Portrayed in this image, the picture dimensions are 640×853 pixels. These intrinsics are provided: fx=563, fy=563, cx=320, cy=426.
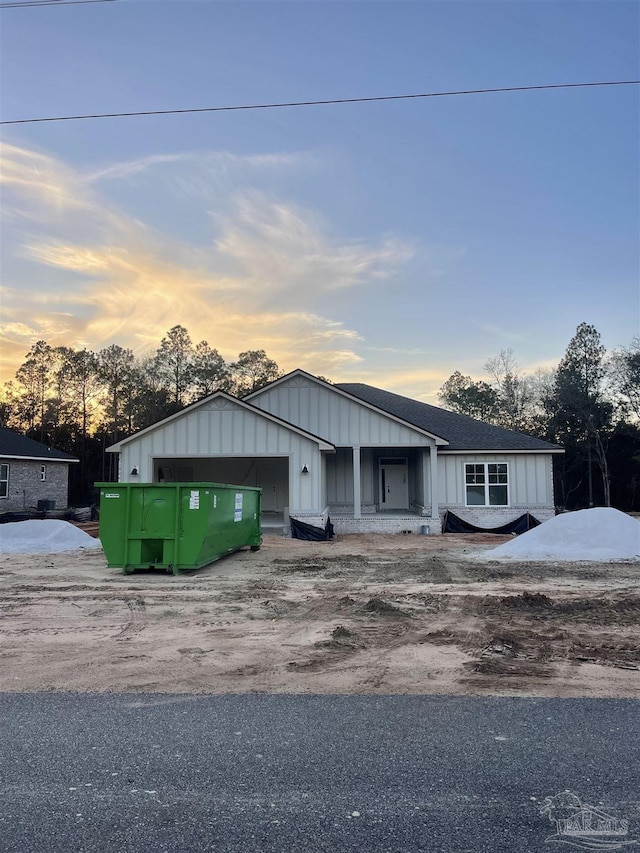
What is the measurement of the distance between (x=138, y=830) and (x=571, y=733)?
9.87ft

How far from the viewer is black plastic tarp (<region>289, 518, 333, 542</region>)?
758 inches

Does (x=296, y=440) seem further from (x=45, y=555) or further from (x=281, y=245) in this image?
(x=45, y=555)

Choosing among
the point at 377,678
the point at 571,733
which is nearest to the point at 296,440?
the point at 377,678

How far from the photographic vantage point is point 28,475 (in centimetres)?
2848

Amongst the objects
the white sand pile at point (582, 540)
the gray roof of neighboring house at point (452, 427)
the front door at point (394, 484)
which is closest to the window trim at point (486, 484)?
the gray roof of neighboring house at point (452, 427)

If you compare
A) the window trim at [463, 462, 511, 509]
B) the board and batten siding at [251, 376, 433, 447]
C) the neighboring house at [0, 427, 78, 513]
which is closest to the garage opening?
the board and batten siding at [251, 376, 433, 447]

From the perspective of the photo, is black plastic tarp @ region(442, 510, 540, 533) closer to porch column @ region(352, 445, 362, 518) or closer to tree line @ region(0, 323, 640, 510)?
porch column @ region(352, 445, 362, 518)

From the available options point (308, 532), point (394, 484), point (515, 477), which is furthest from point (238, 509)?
point (394, 484)

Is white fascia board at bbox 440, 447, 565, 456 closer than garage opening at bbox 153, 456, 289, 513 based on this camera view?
Yes

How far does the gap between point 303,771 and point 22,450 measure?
28.8 meters

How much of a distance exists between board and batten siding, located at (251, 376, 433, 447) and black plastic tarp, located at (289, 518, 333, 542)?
13.6 ft

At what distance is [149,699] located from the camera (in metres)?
4.82

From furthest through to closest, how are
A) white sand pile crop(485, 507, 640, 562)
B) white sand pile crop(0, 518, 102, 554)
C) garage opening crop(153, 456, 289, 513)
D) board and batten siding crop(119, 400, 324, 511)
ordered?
1. garage opening crop(153, 456, 289, 513)
2. board and batten siding crop(119, 400, 324, 511)
3. white sand pile crop(0, 518, 102, 554)
4. white sand pile crop(485, 507, 640, 562)

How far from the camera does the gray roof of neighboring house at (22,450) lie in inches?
1062
